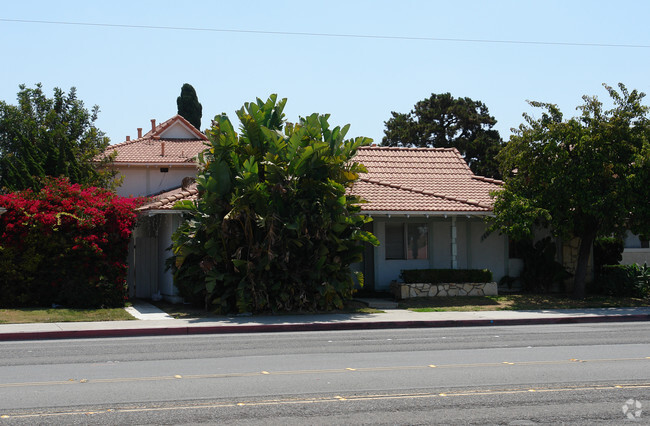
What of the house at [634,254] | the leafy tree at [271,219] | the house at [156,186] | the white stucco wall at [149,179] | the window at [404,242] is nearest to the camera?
the leafy tree at [271,219]

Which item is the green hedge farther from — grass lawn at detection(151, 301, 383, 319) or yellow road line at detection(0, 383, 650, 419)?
yellow road line at detection(0, 383, 650, 419)

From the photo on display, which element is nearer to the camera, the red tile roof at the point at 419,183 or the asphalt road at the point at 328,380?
the asphalt road at the point at 328,380

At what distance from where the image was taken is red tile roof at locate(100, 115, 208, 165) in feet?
113

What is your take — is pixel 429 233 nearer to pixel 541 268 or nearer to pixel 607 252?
pixel 541 268

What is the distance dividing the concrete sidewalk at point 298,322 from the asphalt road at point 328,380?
1.21 m

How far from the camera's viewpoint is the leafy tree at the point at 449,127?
5828 cm

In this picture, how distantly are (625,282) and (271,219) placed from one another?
12435 millimetres

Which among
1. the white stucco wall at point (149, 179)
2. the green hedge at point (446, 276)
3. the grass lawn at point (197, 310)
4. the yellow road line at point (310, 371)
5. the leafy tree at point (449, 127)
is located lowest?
the yellow road line at point (310, 371)

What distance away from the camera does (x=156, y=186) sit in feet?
114

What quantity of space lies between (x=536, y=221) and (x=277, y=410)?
16170 millimetres

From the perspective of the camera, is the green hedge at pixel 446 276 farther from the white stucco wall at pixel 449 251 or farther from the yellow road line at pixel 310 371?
the yellow road line at pixel 310 371

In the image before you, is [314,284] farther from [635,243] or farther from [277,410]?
[635,243]

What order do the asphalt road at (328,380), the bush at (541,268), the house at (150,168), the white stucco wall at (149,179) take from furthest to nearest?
the white stucco wall at (149,179) → the house at (150,168) → the bush at (541,268) → the asphalt road at (328,380)

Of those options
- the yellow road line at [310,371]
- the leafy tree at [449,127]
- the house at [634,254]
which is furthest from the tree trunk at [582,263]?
the leafy tree at [449,127]
